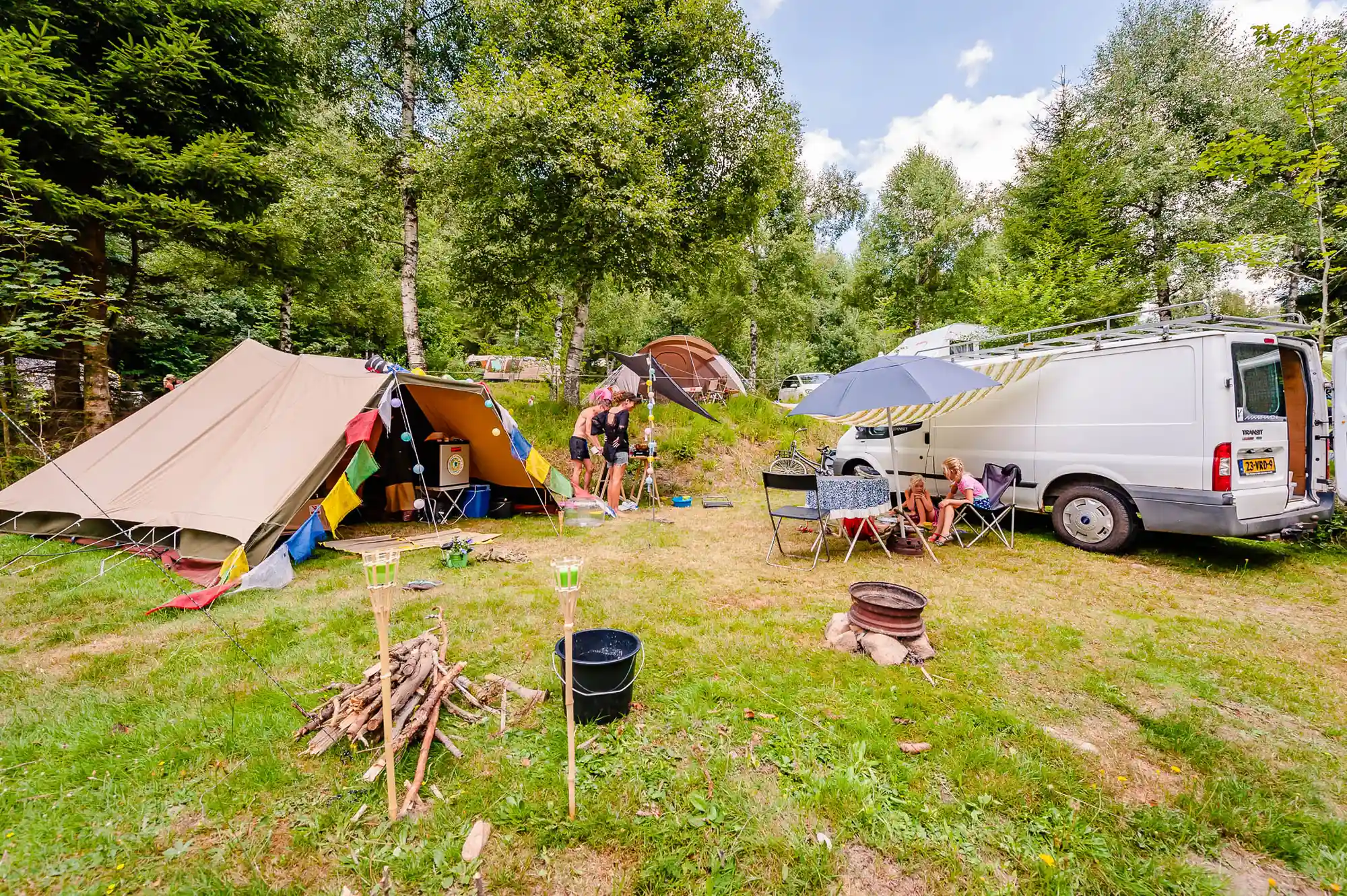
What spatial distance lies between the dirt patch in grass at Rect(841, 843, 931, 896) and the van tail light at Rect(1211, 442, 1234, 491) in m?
4.83

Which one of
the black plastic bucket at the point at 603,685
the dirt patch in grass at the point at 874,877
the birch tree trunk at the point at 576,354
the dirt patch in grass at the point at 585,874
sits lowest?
the dirt patch in grass at the point at 874,877

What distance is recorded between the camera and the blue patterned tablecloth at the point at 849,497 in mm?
5176

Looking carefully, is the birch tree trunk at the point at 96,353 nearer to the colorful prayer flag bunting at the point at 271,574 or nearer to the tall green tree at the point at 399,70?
the tall green tree at the point at 399,70

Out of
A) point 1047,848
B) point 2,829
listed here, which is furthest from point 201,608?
point 1047,848

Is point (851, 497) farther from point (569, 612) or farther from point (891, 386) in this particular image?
point (569, 612)

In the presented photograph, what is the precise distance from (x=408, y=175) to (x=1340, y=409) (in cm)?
1228

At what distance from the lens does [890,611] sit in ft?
10.8

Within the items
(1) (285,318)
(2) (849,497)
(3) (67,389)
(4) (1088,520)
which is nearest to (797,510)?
(2) (849,497)

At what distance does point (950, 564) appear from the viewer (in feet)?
17.1

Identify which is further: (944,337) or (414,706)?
(944,337)

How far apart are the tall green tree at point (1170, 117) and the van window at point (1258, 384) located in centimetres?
1217

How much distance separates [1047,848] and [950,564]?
3630 millimetres

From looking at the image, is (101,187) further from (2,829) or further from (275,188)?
(2,829)

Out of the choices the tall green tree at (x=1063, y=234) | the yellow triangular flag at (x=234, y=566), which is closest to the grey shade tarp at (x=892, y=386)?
the yellow triangular flag at (x=234, y=566)
